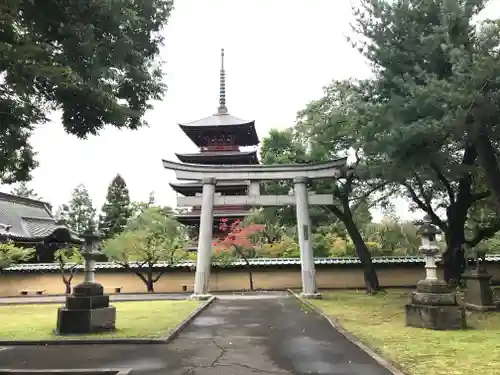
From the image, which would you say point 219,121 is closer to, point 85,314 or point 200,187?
point 200,187

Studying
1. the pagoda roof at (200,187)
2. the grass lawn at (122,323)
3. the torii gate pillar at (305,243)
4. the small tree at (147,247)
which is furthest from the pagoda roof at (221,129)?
the grass lawn at (122,323)

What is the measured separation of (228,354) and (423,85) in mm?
8100

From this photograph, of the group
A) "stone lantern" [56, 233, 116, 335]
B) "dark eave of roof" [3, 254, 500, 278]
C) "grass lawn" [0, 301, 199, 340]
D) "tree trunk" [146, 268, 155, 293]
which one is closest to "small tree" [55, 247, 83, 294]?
"dark eave of roof" [3, 254, 500, 278]

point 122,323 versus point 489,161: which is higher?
point 489,161

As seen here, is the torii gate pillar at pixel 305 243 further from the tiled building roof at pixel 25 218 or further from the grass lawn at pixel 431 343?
the tiled building roof at pixel 25 218

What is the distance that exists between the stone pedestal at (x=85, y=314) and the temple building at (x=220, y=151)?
22019 millimetres

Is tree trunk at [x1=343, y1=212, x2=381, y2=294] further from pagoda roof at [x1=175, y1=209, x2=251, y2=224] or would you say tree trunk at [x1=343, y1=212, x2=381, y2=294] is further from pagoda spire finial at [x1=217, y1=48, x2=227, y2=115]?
pagoda spire finial at [x1=217, y1=48, x2=227, y2=115]

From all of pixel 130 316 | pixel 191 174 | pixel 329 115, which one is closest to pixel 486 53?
pixel 329 115

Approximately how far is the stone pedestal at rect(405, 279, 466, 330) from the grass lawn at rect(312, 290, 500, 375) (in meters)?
0.27

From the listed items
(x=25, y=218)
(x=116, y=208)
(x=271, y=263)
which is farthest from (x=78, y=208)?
(x=271, y=263)

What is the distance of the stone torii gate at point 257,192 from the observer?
18234mm

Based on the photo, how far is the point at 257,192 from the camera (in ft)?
62.6

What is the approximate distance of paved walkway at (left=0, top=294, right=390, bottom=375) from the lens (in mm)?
6438

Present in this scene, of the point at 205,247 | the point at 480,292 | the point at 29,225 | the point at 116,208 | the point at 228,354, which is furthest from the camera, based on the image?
the point at 116,208
